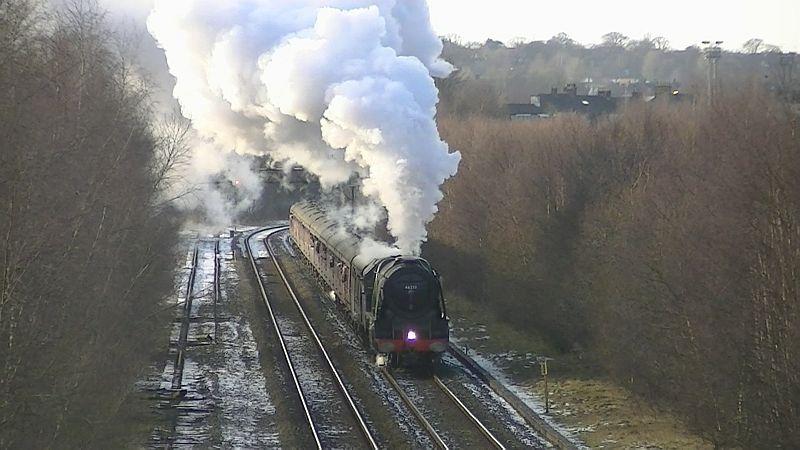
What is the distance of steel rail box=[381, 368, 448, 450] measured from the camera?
1698cm

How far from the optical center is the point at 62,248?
13.2m

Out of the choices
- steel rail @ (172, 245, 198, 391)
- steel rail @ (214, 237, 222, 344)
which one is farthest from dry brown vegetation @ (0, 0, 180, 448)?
steel rail @ (214, 237, 222, 344)

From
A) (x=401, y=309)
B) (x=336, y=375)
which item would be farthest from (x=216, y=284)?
(x=401, y=309)

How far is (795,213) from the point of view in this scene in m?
14.8

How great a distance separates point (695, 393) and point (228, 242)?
42.7 metres

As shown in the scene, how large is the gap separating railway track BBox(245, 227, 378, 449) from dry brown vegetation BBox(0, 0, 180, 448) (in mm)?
3417

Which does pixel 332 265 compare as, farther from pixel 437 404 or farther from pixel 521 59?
pixel 521 59

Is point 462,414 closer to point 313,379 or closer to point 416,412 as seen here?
point 416,412

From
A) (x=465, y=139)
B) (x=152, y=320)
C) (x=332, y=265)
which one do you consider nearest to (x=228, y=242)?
(x=465, y=139)

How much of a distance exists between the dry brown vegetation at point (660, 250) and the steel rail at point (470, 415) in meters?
3.26

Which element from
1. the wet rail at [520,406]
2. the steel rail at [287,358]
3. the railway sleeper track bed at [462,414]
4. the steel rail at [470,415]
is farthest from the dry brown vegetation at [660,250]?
the steel rail at [287,358]

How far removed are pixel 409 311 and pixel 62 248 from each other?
1003cm

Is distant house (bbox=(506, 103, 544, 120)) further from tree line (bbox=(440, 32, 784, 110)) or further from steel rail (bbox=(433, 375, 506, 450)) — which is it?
steel rail (bbox=(433, 375, 506, 450))

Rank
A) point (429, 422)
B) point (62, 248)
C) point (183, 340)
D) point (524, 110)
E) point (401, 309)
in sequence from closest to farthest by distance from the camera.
Result: point (62, 248), point (429, 422), point (401, 309), point (183, 340), point (524, 110)
